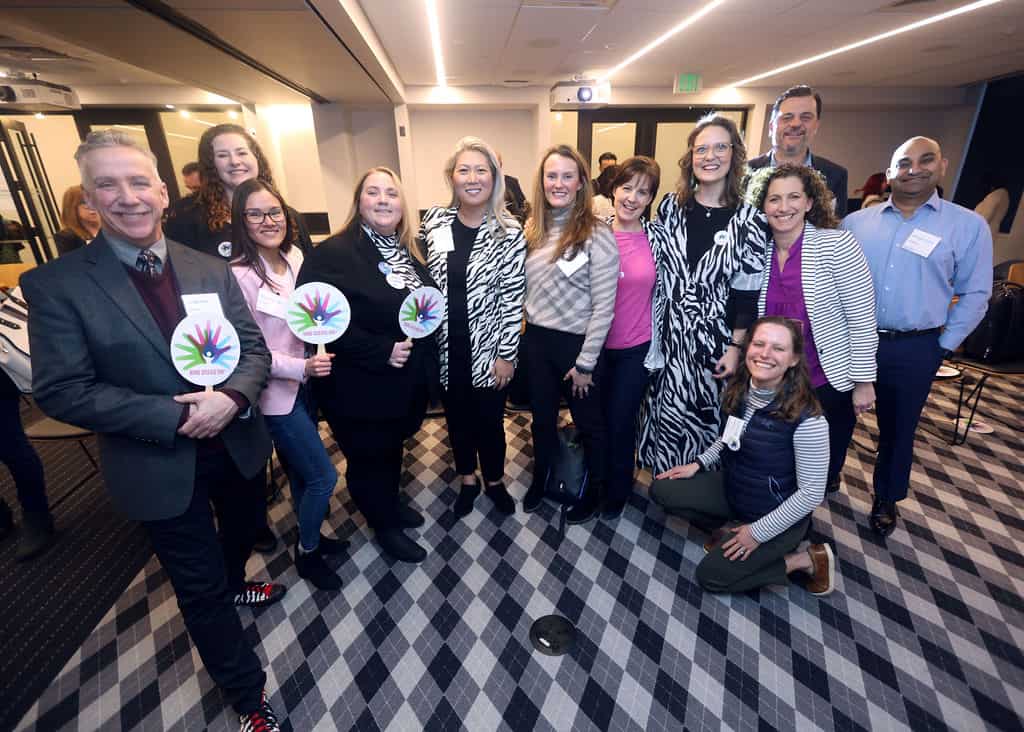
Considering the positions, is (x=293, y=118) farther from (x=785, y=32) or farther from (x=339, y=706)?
(x=339, y=706)

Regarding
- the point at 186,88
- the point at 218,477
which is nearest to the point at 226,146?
the point at 218,477

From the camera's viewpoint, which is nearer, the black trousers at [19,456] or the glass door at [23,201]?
the black trousers at [19,456]

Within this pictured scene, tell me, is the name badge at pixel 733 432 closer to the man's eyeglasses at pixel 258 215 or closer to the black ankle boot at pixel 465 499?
the black ankle boot at pixel 465 499

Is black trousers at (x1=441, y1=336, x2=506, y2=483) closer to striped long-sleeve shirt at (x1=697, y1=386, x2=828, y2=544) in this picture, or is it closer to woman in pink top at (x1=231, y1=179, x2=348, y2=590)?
woman in pink top at (x1=231, y1=179, x2=348, y2=590)

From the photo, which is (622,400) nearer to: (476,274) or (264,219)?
(476,274)

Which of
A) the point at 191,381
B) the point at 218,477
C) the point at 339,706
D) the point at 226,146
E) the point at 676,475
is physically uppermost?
the point at 226,146

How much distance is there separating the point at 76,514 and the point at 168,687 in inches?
61.4

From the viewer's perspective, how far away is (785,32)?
4.60 meters

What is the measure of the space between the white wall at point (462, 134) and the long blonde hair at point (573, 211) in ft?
21.3

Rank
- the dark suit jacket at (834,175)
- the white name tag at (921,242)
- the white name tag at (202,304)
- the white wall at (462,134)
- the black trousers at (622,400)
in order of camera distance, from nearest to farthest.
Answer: the white name tag at (202,304)
the white name tag at (921,242)
the black trousers at (622,400)
the dark suit jacket at (834,175)
the white wall at (462,134)

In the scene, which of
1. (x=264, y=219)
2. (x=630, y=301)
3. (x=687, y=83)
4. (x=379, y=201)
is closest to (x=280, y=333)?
(x=264, y=219)

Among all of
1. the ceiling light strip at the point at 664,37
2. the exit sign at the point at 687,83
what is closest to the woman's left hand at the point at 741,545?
the ceiling light strip at the point at 664,37

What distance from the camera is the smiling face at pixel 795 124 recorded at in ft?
7.07

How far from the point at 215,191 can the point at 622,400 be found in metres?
2.07
